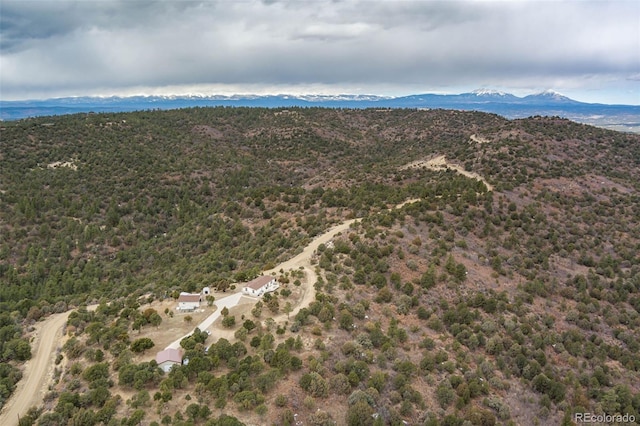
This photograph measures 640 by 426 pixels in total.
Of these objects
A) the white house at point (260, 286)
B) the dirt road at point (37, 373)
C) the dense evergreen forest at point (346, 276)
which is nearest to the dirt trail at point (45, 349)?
the dirt road at point (37, 373)

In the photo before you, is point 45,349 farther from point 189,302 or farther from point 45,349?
point 189,302

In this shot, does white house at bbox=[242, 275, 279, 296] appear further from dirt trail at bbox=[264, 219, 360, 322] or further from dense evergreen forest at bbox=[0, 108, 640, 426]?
dirt trail at bbox=[264, 219, 360, 322]

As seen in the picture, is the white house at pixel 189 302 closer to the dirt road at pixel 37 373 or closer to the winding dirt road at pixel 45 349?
the winding dirt road at pixel 45 349

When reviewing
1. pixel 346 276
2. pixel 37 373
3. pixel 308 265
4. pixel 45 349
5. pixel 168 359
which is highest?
pixel 308 265

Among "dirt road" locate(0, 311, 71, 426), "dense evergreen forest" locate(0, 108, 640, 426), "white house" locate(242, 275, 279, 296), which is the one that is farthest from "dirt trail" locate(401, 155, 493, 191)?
"dirt road" locate(0, 311, 71, 426)

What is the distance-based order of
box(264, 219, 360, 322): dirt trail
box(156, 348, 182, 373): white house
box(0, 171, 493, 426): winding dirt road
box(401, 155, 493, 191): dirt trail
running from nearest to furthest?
box(156, 348, 182, 373): white house → box(0, 171, 493, 426): winding dirt road → box(264, 219, 360, 322): dirt trail → box(401, 155, 493, 191): dirt trail

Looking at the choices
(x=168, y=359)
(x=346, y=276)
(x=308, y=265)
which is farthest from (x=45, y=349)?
(x=346, y=276)

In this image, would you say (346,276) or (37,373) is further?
(346,276)
